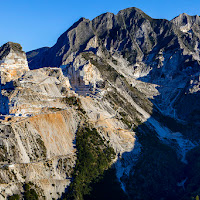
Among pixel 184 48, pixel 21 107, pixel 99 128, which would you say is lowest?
pixel 99 128

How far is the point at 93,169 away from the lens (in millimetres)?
84562

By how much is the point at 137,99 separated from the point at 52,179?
61728 mm

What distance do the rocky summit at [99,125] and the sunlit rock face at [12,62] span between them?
311 mm

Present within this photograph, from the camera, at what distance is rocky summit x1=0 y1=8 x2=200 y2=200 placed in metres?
77.7

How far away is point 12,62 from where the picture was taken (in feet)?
340

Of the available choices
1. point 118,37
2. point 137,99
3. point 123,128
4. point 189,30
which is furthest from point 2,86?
point 189,30

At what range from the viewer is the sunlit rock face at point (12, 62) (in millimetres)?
99312

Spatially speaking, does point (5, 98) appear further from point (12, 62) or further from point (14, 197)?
point (14, 197)

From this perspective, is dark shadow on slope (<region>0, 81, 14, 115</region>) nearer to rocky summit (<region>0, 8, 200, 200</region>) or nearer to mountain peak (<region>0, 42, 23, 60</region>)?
rocky summit (<region>0, 8, 200, 200</region>)

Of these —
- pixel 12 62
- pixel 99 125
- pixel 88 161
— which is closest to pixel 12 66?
pixel 12 62

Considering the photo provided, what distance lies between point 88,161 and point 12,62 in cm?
3709

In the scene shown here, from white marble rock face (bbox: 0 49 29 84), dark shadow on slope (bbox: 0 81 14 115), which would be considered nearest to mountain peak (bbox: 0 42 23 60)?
white marble rock face (bbox: 0 49 29 84)

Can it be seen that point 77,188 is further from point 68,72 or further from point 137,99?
point 137,99

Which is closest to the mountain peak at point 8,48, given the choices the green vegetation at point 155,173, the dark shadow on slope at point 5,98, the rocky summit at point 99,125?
the rocky summit at point 99,125
